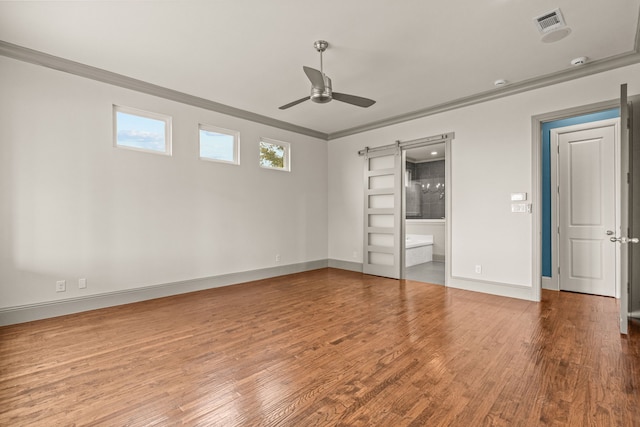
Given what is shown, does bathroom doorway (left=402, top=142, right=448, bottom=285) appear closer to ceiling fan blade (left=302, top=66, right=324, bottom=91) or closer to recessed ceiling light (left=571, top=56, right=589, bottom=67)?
recessed ceiling light (left=571, top=56, right=589, bottom=67)

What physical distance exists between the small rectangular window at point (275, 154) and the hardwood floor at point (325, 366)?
9.39ft

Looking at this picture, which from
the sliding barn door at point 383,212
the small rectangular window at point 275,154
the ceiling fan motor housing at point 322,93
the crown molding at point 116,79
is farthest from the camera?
the small rectangular window at point 275,154

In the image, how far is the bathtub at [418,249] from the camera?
6.80 meters

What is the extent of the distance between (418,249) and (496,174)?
119 inches

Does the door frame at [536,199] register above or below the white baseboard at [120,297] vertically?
above

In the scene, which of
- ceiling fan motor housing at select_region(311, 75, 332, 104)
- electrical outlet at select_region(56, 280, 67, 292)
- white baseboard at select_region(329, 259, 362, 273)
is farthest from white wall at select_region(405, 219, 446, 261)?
electrical outlet at select_region(56, 280, 67, 292)

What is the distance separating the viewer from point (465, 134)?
4.81 meters

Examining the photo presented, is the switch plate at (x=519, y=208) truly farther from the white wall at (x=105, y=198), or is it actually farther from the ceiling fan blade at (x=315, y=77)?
the white wall at (x=105, y=198)

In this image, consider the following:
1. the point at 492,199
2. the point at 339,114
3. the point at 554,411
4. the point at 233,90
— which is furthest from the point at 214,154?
the point at 554,411

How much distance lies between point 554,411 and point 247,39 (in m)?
3.88

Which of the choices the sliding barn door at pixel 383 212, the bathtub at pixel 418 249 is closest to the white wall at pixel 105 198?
the sliding barn door at pixel 383 212

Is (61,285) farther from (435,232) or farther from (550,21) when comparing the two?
(435,232)

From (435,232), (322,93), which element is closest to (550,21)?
(322,93)

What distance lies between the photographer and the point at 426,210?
28.8ft
